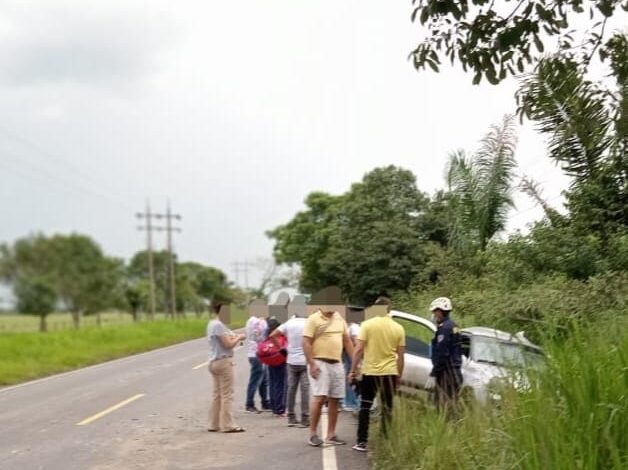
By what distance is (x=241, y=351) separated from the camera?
97.6 feet

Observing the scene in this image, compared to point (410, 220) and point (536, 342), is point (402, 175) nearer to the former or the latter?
point (410, 220)

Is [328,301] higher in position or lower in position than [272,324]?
higher

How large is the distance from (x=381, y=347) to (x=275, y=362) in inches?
129

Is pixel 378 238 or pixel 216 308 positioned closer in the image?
pixel 216 308

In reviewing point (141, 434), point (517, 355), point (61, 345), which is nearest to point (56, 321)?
point (61, 345)

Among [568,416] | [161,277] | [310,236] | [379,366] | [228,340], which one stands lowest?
[568,416]

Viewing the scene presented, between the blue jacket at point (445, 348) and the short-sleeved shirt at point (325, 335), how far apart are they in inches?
45.0

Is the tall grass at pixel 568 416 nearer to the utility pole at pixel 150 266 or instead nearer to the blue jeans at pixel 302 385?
the blue jeans at pixel 302 385

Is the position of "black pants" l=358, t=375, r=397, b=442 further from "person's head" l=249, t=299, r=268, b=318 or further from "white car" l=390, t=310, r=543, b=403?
"person's head" l=249, t=299, r=268, b=318

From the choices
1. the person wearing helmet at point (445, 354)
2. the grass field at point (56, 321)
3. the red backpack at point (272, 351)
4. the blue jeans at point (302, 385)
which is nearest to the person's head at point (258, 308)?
the grass field at point (56, 321)

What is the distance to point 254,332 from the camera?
12.4 m

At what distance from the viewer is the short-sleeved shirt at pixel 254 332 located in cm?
1225

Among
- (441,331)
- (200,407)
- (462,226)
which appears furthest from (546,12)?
(462,226)

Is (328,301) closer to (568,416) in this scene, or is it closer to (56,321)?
(568,416)
